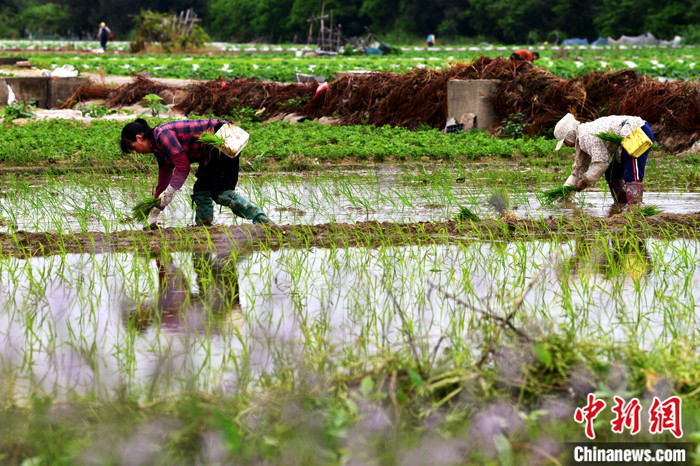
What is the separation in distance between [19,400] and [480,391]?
1.79 metres

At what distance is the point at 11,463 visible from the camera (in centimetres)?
299

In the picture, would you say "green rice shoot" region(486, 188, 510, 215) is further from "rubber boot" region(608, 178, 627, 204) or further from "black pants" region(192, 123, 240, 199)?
"black pants" region(192, 123, 240, 199)

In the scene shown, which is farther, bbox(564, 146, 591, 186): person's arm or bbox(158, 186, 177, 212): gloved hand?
bbox(564, 146, 591, 186): person's arm

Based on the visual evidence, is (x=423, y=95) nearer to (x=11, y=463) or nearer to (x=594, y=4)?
(x=11, y=463)

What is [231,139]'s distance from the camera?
6805mm

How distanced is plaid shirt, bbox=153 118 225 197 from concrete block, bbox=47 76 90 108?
1400 cm

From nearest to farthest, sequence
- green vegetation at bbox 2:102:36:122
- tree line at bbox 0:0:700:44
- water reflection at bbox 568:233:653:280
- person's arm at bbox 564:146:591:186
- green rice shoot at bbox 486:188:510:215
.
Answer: water reflection at bbox 568:233:653:280 → green rice shoot at bbox 486:188:510:215 → person's arm at bbox 564:146:591:186 → green vegetation at bbox 2:102:36:122 → tree line at bbox 0:0:700:44

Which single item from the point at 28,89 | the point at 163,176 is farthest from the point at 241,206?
the point at 28,89

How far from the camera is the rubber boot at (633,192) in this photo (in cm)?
779

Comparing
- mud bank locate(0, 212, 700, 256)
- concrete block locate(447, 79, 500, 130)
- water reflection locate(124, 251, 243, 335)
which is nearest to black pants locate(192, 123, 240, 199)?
mud bank locate(0, 212, 700, 256)

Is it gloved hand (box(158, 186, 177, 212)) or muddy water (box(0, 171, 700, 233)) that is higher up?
gloved hand (box(158, 186, 177, 212))

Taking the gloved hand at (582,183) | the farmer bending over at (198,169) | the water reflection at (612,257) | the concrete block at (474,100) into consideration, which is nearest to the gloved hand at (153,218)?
the farmer bending over at (198,169)

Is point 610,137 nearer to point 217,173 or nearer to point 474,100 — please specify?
point 217,173

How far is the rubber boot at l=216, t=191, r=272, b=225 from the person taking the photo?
7.04m
